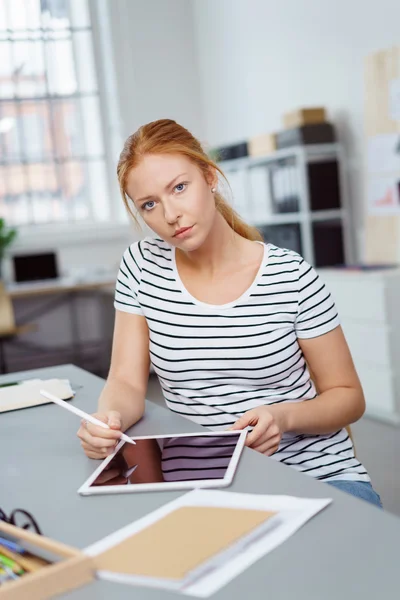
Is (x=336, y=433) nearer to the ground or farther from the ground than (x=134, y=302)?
nearer to the ground

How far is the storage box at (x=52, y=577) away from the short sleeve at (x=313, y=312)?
732mm

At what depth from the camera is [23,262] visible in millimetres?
5324

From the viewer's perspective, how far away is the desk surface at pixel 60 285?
4793 millimetres

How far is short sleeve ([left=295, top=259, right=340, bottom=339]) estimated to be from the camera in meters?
1.39

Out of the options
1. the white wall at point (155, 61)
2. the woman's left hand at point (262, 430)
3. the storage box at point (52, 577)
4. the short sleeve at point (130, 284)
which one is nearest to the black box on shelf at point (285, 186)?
the white wall at point (155, 61)

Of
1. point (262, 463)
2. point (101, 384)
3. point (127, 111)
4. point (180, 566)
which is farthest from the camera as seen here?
point (127, 111)

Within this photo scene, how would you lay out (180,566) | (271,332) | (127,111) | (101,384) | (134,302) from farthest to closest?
(127,111) < (101,384) < (134,302) < (271,332) < (180,566)

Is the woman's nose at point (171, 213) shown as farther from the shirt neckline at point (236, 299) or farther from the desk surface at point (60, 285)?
the desk surface at point (60, 285)

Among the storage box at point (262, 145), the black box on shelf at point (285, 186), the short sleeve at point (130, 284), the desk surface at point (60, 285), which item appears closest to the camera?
the short sleeve at point (130, 284)

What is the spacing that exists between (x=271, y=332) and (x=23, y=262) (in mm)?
4167

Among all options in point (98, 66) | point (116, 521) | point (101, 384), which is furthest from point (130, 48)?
point (116, 521)

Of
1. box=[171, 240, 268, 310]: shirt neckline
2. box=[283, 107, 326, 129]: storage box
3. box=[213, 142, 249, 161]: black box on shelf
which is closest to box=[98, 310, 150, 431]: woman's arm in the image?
box=[171, 240, 268, 310]: shirt neckline

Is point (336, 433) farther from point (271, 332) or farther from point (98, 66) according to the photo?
point (98, 66)

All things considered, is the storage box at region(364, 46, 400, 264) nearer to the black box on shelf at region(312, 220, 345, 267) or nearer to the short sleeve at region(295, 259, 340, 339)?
the black box on shelf at region(312, 220, 345, 267)
